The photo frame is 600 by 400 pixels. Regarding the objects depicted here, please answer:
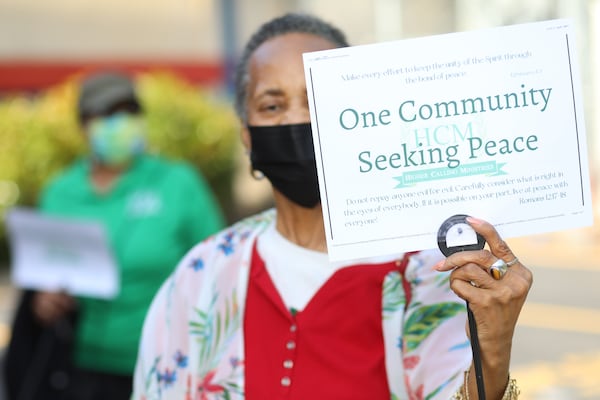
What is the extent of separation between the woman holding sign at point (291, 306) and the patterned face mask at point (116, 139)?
166 centimetres

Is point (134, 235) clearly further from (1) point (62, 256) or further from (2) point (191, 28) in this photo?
(2) point (191, 28)

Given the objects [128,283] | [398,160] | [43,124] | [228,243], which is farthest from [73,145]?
[398,160]

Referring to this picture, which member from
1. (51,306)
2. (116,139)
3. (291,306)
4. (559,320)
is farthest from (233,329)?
(559,320)

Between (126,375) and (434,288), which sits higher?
(434,288)

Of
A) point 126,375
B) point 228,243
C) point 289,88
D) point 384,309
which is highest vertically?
point 289,88

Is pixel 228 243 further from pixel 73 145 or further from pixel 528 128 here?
pixel 73 145

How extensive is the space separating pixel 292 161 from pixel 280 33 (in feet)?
1.14

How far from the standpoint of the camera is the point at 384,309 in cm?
224

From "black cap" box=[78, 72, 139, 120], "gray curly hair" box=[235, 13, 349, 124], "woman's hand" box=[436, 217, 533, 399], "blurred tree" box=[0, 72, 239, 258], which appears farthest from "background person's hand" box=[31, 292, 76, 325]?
"blurred tree" box=[0, 72, 239, 258]

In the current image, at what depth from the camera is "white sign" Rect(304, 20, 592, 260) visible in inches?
75.5

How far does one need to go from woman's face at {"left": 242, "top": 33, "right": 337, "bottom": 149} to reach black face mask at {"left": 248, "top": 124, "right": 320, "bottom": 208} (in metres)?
0.03

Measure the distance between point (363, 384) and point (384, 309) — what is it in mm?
173

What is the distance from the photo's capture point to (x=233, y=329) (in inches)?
93.3

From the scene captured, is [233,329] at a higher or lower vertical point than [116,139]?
lower
